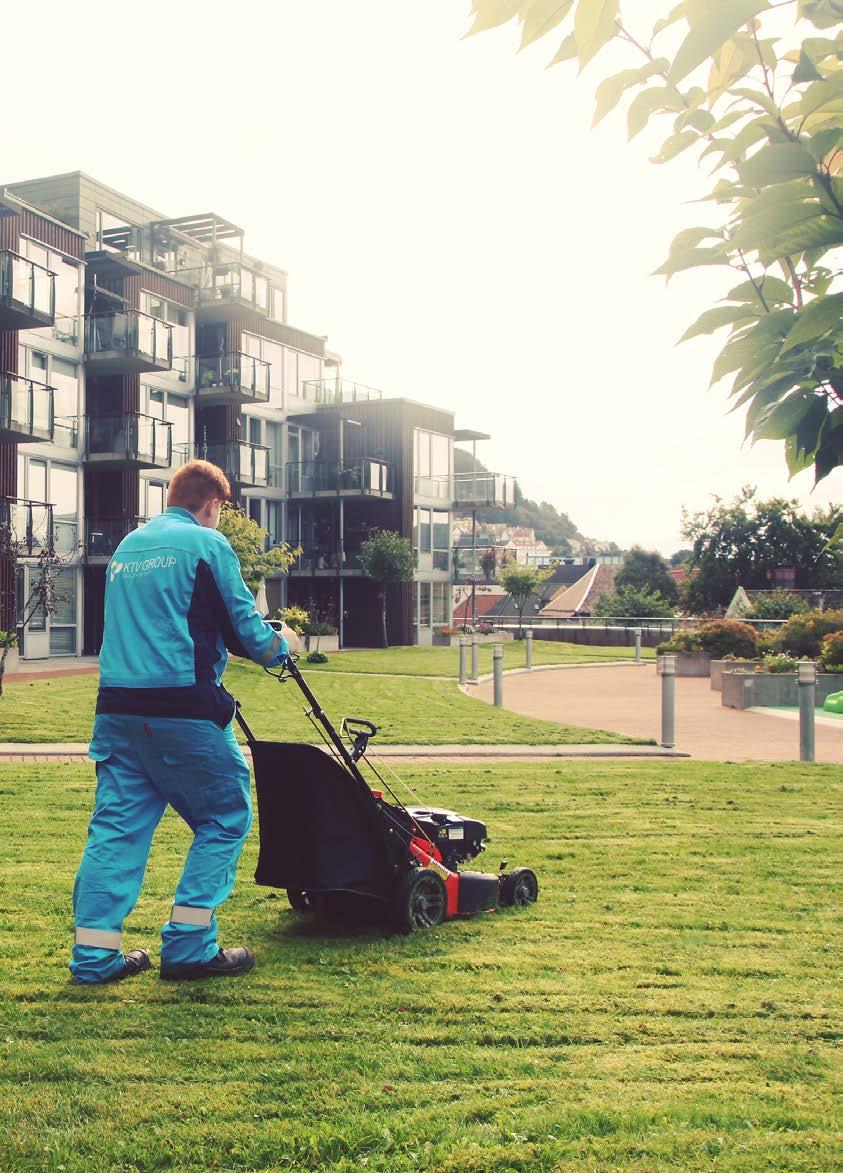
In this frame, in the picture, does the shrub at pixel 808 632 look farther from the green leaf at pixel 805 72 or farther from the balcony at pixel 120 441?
the green leaf at pixel 805 72

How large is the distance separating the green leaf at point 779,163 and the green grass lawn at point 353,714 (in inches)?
398

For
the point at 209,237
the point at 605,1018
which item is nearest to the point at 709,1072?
the point at 605,1018

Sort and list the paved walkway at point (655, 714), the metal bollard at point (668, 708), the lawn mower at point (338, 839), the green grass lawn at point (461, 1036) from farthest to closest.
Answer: the paved walkway at point (655, 714) → the metal bollard at point (668, 708) → the lawn mower at point (338, 839) → the green grass lawn at point (461, 1036)

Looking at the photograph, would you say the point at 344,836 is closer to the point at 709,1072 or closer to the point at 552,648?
the point at 709,1072

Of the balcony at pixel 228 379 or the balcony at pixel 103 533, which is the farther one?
the balcony at pixel 228 379

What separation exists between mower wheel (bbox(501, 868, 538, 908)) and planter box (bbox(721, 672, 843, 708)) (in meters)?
15.1

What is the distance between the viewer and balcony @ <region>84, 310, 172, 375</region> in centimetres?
3369

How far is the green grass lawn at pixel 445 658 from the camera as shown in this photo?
29.7 meters

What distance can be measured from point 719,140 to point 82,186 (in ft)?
127

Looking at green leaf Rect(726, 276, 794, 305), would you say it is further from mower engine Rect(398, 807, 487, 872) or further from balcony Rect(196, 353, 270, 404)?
balcony Rect(196, 353, 270, 404)

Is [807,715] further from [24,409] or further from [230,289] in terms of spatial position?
[230,289]

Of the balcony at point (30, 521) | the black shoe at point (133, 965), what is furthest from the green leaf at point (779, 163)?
the balcony at point (30, 521)

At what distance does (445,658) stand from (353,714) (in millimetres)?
19960

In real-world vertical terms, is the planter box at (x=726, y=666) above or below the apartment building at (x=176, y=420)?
below
